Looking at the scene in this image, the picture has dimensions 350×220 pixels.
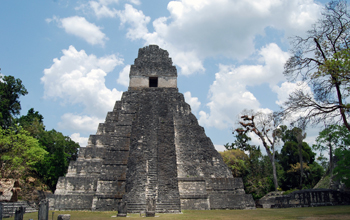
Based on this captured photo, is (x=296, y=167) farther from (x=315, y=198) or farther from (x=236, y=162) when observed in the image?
(x=315, y=198)

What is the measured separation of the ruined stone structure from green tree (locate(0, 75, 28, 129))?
10.9m

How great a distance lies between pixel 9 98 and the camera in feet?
76.9

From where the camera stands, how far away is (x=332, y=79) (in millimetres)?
8219

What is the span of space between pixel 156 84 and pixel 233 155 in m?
10.6

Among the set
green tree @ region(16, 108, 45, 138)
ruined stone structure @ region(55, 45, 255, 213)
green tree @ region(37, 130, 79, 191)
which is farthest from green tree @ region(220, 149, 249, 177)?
green tree @ region(16, 108, 45, 138)

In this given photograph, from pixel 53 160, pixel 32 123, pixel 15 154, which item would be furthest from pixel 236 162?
pixel 32 123

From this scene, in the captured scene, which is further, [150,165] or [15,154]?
[15,154]

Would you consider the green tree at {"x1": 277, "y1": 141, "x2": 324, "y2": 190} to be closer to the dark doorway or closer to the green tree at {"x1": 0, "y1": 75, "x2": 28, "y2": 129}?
the dark doorway

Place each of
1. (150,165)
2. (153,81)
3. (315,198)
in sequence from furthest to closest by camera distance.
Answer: (153,81) → (315,198) → (150,165)

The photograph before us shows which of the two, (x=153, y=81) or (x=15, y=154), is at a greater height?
(x=153, y=81)

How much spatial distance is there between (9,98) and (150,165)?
1726 cm

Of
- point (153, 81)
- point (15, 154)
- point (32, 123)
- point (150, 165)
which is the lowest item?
point (150, 165)

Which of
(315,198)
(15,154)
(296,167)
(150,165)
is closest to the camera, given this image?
(150,165)

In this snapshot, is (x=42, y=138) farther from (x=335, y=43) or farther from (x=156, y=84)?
(x=335, y=43)
